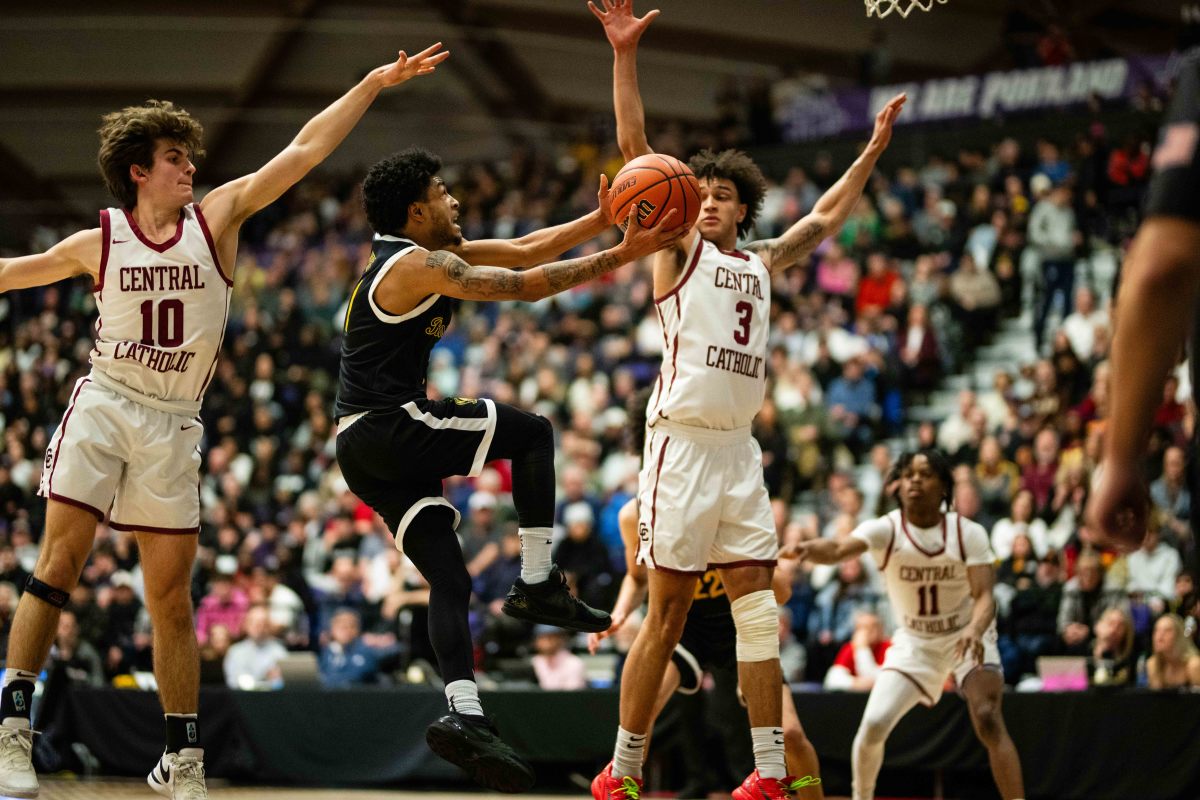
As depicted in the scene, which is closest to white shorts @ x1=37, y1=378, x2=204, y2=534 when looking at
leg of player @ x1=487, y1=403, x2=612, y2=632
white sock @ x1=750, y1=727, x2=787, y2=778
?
leg of player @ x1=487, y1=403, x2=612, y2=632

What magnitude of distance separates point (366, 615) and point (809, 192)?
889 centimetres

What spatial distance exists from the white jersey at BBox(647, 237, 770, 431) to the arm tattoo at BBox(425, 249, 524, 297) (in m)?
0.99

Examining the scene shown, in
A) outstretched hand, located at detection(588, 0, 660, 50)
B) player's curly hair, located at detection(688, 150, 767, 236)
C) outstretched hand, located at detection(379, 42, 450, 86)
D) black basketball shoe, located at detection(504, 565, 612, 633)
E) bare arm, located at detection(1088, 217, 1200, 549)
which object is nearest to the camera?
bare arm, located at detection(1088, 217, 1200, 549)

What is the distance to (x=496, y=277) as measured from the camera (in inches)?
223

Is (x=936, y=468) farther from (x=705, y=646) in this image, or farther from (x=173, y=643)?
(x=173, y=643)

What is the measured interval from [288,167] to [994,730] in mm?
4777

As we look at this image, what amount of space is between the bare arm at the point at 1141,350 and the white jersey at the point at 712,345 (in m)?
3.47

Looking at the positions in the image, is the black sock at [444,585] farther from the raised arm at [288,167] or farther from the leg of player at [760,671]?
the raised arm at [288,167]

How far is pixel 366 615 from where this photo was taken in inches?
541

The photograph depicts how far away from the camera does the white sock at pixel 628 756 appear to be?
6.22 meters

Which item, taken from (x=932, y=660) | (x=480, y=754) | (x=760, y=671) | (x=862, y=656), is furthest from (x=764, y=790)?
(x=862, y=656)

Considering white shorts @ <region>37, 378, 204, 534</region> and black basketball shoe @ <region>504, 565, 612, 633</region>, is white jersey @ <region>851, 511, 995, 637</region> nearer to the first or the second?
black basketball shoe @ <region>504, 565, 612, 633</region>

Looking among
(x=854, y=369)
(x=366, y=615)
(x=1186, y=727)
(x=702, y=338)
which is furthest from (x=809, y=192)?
(x=702, y=338)

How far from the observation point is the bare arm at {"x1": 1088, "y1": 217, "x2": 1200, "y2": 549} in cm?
279
